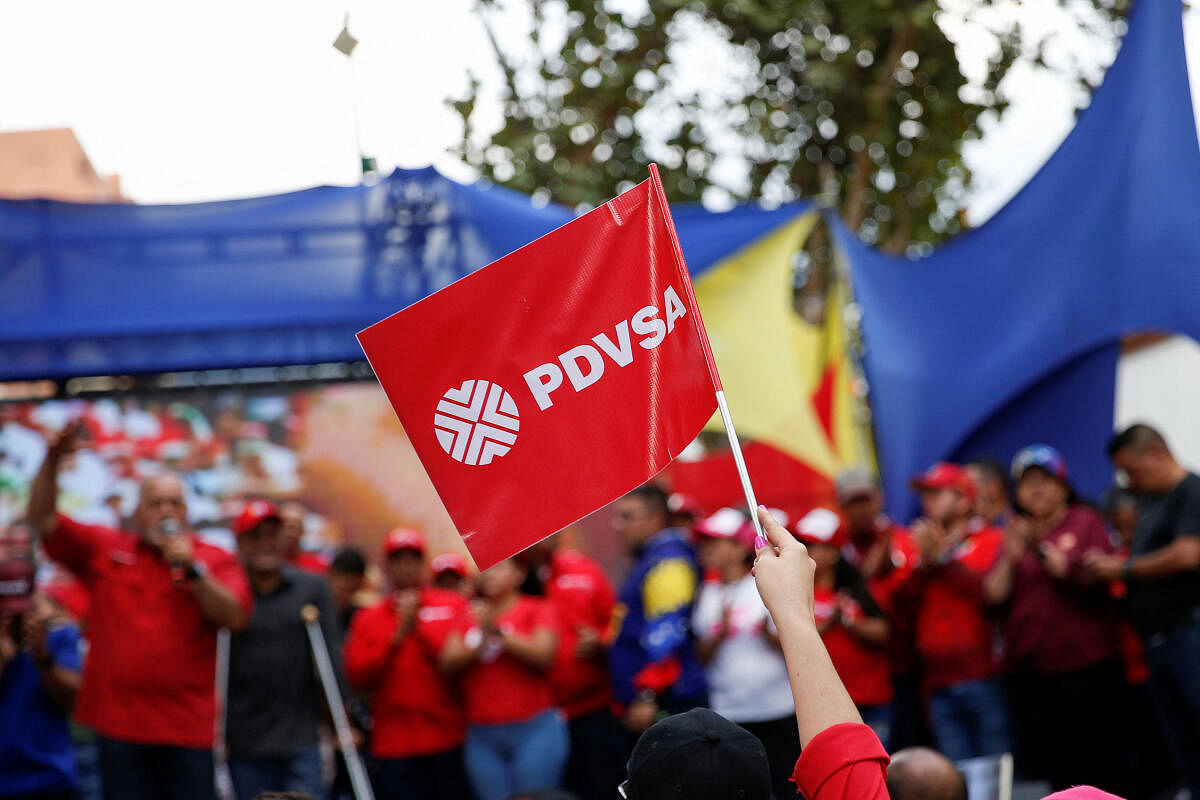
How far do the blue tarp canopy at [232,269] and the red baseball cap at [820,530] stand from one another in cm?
190

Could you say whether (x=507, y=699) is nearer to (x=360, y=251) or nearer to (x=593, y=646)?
(x=593, y=646)

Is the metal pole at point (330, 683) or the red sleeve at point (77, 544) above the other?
the red sleeve at point (77, 544)

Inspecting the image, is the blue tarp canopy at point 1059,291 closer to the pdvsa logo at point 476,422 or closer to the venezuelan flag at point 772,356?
the venezuelan flag at point 772,356

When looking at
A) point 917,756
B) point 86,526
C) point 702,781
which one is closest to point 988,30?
point 86,526

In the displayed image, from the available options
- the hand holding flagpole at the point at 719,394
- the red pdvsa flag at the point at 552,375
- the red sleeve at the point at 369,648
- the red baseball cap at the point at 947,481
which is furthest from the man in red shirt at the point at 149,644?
the red baseball cap at the point at 947,481

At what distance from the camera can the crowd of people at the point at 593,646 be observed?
18.0 ft

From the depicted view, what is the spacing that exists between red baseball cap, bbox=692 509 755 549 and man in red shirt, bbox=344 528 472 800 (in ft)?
4.21

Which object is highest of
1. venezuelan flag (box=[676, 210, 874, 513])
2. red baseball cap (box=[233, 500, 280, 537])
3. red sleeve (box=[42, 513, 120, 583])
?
venezuelan flag (box=[676, 210, 874, 513])

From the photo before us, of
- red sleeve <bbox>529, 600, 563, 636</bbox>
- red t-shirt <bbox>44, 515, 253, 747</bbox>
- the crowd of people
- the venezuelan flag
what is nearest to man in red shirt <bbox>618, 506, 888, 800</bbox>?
the crowd of people

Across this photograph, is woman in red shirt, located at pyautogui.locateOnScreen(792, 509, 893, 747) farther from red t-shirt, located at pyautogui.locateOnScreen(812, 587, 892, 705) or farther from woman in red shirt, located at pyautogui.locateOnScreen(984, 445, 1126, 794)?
woman in red shirt, located at pyautogui.locateOnScreen(984, 445, 1126, 794)

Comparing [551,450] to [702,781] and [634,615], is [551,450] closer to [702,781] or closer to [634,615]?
[702,781]

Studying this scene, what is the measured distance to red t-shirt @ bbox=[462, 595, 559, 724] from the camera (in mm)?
6223

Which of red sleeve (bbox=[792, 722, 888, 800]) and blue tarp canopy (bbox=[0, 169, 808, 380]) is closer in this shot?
red sleeve (bbox=[792, 722, 888, 800])

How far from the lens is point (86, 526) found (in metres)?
5.53
